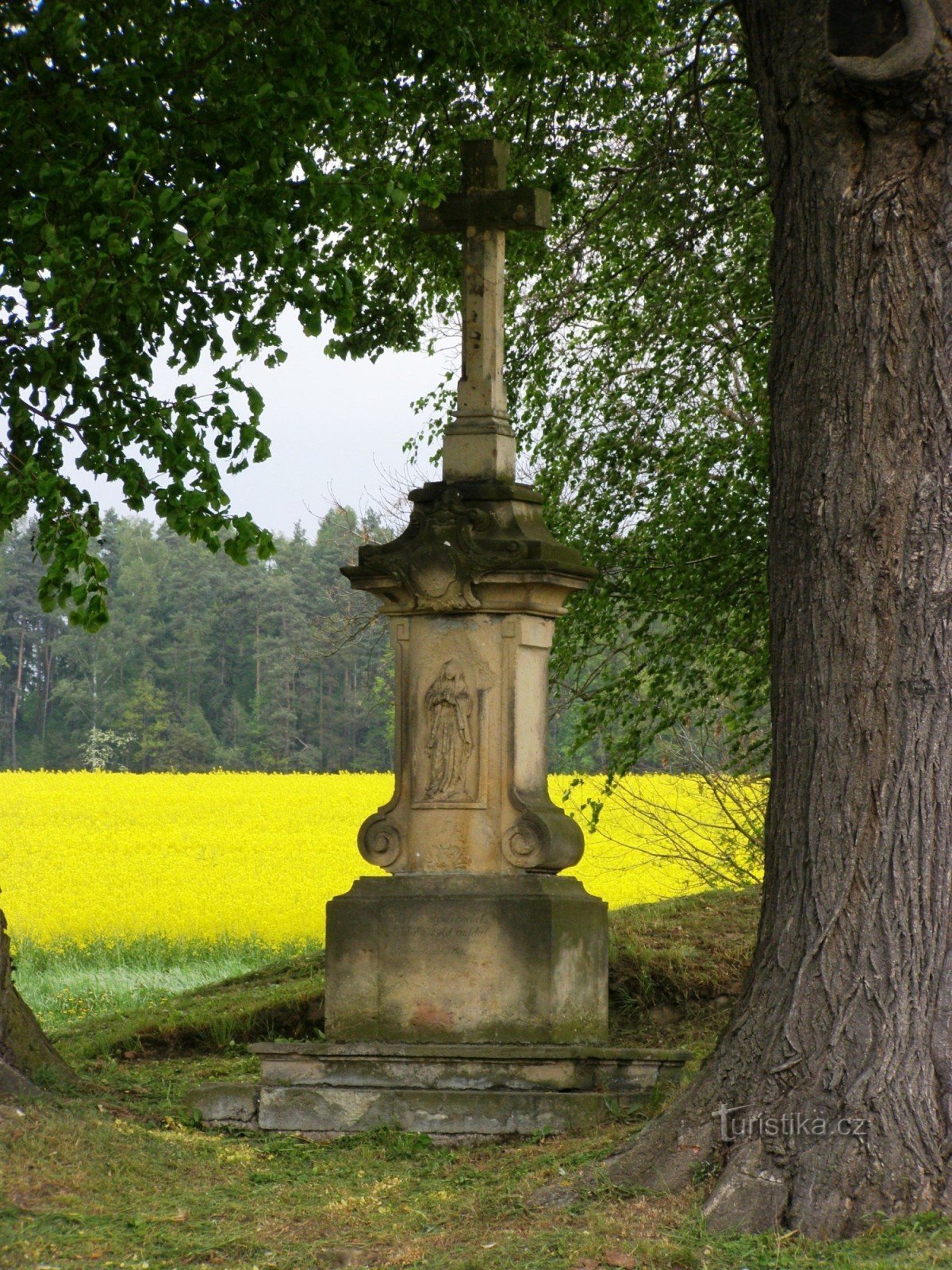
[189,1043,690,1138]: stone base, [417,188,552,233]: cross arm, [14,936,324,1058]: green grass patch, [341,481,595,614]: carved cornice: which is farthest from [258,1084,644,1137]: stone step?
[417,188,552,233]: cross arm

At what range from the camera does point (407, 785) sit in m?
8.14

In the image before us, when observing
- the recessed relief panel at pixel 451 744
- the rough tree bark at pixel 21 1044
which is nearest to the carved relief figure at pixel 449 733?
the recessed relief panel at pixel 451 744

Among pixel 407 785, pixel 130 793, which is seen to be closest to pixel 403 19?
pixel 407 785

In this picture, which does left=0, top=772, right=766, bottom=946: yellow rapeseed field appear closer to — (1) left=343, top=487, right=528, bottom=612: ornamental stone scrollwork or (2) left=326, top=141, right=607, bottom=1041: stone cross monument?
(2) left=326, top=141, right=607, bottom=1041: stone cross monument

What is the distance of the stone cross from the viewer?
839 centimetres

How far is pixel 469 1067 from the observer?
746 cm

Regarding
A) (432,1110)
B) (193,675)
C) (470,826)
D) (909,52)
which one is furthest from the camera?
(193,675)

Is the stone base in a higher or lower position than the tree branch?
lower

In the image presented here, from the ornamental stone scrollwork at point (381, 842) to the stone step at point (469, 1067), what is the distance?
0.92 m

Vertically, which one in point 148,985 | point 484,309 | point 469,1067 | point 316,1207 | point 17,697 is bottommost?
point 148,985

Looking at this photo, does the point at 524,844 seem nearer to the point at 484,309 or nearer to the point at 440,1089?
the point at 440,1089

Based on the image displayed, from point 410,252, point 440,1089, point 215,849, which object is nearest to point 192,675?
point 215,849

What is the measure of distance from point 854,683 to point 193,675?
62699mm

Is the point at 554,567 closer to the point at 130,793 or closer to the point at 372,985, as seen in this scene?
the point at 372,985
